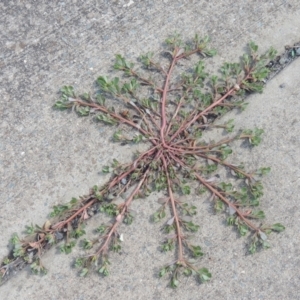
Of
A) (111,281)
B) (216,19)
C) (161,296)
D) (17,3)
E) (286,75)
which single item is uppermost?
(17,3)

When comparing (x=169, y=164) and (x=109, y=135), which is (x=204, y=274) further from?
(x=109, y=135)

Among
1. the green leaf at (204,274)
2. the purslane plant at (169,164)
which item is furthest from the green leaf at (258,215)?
the green leaf at (204,274)

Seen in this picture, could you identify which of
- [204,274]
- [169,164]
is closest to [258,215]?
[204,274]

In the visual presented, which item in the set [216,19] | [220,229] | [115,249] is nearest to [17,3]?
[216,19]

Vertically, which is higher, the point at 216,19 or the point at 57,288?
the point at 216,19

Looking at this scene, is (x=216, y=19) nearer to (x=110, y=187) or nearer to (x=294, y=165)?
(x=294, y=165)

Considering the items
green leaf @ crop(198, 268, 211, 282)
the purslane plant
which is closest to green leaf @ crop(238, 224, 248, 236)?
the purslane plant
